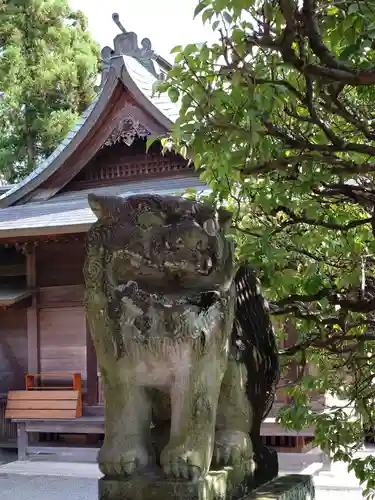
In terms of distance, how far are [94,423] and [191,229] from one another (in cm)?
774

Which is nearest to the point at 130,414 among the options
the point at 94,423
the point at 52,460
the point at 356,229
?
the point at 356,229

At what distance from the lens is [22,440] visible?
33.0 feet

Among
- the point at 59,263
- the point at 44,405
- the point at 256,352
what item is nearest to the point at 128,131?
the point at 59,263

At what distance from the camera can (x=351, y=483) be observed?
7973 millimetres

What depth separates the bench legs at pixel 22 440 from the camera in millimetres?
10023

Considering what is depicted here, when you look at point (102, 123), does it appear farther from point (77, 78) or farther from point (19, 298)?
point (77, 78)

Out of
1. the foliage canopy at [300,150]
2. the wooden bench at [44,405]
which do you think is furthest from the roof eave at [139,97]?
the foliage canopy at [300,150]

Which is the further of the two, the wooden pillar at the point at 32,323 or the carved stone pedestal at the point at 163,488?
the wooden pillar at the point at 32,323

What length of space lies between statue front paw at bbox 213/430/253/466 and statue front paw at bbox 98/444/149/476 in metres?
0.30

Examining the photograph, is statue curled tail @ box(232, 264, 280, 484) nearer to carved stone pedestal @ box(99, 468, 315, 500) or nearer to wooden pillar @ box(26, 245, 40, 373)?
carved stone pedestal @ box(99, 468, 315, 500)

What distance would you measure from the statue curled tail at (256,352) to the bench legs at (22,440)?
8014 millimetres

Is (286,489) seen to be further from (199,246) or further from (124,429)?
(199,246)

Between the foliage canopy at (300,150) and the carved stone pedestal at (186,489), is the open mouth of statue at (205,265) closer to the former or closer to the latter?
the foliage canopy at (300,150)

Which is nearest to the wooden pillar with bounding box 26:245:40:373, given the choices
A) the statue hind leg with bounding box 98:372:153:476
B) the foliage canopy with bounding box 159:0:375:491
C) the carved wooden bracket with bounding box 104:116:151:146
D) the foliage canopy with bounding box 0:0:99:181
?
the carved wooden bracket with bounding box 104:116:151:146
